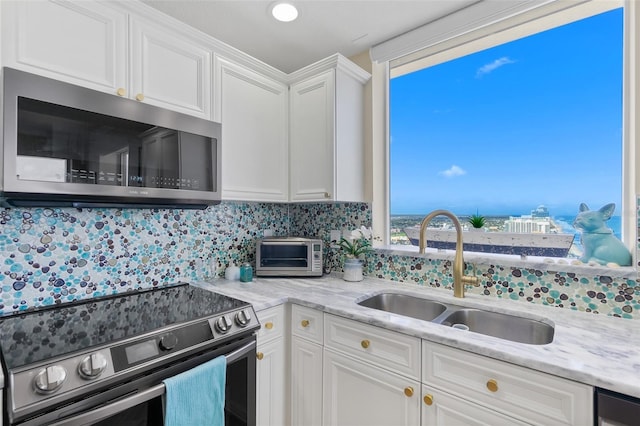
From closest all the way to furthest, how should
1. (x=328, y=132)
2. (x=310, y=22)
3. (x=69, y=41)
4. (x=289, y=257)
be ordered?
(x=69, y=41) < (x=310, y=22) < (x=328, y=132) < (x=289, y=257)

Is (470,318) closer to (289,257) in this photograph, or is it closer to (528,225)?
(528,225)

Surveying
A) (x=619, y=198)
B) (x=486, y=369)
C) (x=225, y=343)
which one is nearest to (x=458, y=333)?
(x=486, y=369)

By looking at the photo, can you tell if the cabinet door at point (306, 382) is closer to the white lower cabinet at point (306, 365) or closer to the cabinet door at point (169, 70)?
the white lower cabinet at point (306, 365)

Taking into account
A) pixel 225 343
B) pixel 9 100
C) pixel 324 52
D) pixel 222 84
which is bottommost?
pixel 225 343

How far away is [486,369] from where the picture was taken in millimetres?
1067

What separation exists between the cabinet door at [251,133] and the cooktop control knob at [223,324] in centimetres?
72

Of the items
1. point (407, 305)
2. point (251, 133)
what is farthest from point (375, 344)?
point (251, 133)

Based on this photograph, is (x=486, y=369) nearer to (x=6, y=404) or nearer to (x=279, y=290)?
(x=279, y=290)

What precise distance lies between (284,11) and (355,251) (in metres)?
1.46

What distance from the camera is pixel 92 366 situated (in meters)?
0.95

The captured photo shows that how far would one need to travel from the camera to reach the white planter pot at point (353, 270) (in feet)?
6.56

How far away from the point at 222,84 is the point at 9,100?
945 mm

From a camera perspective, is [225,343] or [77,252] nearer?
[225,343]

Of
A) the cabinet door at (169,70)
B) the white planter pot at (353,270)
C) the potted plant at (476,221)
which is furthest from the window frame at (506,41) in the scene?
the cabinet door at (169,70)
